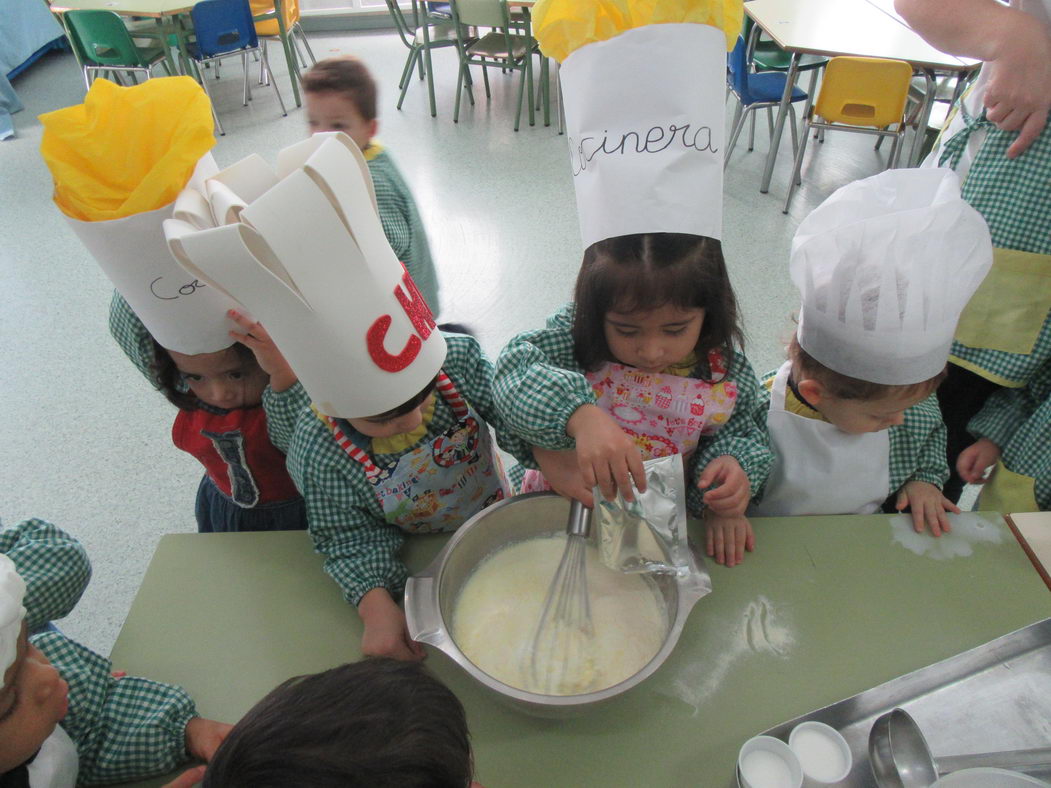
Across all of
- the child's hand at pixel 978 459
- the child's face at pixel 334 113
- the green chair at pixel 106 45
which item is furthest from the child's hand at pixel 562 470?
the green chair at pixel 106 45

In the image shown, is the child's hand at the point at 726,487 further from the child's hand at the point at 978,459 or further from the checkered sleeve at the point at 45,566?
the checkered sleeve at the point at 45,566

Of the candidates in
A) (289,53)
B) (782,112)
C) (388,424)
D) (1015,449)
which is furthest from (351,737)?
(289,53)

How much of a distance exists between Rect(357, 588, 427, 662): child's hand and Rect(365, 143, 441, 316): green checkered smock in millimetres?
868

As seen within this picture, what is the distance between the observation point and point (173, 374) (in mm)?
925

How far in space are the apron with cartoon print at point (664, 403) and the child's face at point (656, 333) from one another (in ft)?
0.26

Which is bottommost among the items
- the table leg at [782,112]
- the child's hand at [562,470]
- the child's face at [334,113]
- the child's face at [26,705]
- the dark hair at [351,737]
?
the table leg at [782,112]

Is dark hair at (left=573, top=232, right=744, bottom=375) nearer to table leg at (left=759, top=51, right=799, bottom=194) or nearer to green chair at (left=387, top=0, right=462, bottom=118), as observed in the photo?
table leg at (left=759, top=51, right=799, bottom=194)

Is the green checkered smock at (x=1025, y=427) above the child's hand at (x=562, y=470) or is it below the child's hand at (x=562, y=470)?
below

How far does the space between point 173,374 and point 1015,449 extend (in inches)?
49.0

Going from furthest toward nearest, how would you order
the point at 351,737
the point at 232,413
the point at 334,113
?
1. the point at 334,113
2. the point at 232,413
3. the point at 351,737

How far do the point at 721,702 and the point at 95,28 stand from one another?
4.00m

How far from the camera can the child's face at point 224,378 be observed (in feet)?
2.82

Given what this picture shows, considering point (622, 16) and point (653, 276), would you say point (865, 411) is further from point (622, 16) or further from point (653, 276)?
point (622, 16)

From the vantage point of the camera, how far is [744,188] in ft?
9.85
